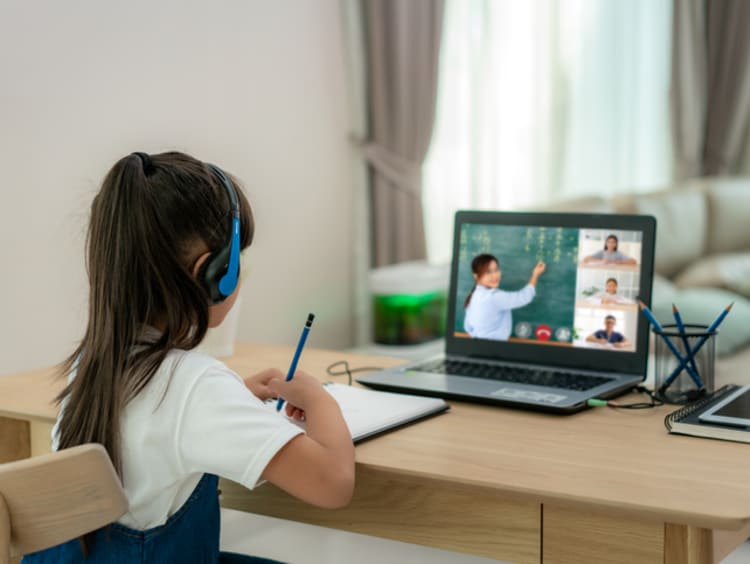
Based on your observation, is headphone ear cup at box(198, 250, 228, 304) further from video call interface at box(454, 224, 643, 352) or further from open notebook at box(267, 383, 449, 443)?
video call interface at box(454, 224, 643, 352)

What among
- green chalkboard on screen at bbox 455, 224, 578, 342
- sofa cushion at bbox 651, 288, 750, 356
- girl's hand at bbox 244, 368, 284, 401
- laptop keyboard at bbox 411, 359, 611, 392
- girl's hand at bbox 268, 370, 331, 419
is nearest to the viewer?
girl's hand at bbox 268, 370, 331, 419

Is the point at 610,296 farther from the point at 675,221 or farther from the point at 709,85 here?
the point at 709,85

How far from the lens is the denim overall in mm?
1111

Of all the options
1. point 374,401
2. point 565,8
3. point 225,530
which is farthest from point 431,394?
point 565,8

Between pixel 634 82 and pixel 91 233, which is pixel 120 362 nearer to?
pixel 91 233

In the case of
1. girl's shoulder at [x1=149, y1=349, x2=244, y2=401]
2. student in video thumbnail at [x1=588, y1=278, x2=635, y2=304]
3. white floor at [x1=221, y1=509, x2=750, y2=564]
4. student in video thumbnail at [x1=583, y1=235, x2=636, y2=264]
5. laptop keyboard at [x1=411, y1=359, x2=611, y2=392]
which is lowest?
white floor at [x1=221, y1=509, x2=750, y2=564]

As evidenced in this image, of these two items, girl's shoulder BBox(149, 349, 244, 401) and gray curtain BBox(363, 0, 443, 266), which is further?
gray curtain BBox(363, 0, 443, 266)

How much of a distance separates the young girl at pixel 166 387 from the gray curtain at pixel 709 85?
3545mm

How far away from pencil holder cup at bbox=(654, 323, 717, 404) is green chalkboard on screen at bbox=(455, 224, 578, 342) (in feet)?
0.60

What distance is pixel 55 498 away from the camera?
94 centimetres

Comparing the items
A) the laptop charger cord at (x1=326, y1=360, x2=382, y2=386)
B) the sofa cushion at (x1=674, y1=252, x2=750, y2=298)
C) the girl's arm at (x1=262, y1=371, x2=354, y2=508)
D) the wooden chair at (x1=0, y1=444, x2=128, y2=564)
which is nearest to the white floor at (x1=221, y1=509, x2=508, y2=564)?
the laptop charger cord at (x1=326, y1=360, x2=382, y2=386)

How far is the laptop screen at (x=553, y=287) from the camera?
61.4 inches

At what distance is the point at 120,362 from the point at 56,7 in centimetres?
166

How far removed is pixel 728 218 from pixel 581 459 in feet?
10.1
